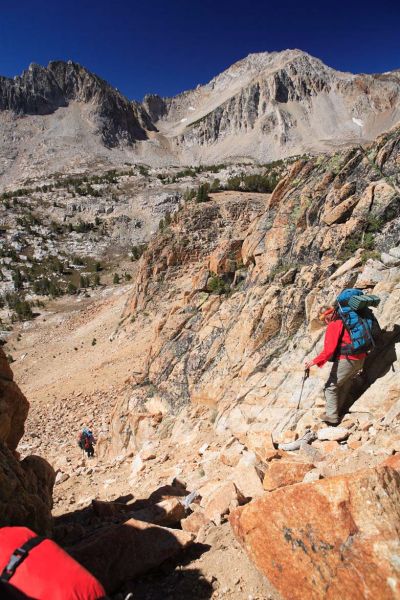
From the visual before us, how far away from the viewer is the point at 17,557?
2.90 m

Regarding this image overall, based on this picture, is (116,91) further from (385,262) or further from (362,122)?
(385,262)

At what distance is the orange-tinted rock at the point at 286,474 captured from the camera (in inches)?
187

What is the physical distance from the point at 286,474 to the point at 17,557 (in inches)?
124

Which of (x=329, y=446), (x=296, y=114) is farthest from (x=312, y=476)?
(x=296, y=114)

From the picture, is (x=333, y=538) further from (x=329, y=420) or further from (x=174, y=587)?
(x=329, y=420)

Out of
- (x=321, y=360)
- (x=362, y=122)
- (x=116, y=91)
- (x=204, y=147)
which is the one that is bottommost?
(x=321, y=360)

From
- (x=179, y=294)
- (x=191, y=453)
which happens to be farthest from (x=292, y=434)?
(x=179, y=294)

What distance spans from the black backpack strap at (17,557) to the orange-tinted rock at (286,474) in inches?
111

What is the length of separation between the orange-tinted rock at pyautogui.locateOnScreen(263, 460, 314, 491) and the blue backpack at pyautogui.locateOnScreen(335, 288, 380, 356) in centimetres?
212

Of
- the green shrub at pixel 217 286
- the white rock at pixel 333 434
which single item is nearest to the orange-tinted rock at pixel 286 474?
the white rock at pixel 333 434

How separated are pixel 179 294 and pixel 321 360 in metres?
18.2

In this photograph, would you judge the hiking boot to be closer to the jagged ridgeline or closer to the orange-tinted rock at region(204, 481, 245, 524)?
the orange-tinted rock at region(204, 481, 245, 524)

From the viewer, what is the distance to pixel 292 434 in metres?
6.55

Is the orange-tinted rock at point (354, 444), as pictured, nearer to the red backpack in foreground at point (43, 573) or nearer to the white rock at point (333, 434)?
the white rock at point (333, 434)
